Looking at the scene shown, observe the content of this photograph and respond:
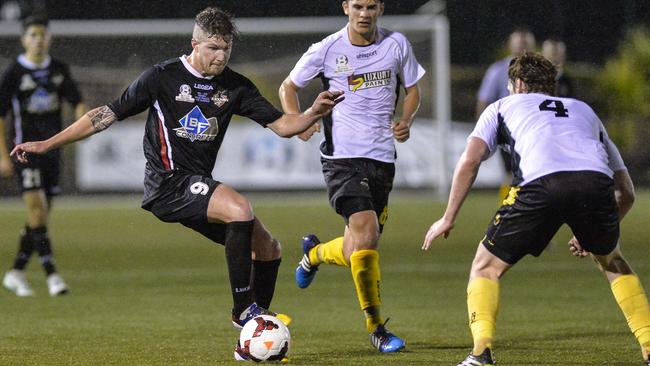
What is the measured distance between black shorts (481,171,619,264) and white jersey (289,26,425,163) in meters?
1.87

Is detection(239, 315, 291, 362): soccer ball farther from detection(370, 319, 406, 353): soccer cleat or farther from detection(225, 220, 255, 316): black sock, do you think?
detection(370, 319, 406, 353): soccer cleat

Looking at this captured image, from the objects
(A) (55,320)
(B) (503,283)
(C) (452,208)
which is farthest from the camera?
(B) (503,283)

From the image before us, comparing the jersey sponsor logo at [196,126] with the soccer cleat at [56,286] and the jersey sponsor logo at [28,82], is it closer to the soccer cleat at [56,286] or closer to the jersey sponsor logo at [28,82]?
the soccer cleat at [56,286]

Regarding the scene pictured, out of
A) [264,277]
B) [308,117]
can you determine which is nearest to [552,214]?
[308,117]

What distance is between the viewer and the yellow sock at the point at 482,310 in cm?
595

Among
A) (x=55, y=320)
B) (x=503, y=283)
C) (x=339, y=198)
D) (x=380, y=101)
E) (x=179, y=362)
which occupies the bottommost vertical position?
(x=503, y=283)

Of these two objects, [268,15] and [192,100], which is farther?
[268,15]

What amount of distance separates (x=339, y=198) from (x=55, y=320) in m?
2.58

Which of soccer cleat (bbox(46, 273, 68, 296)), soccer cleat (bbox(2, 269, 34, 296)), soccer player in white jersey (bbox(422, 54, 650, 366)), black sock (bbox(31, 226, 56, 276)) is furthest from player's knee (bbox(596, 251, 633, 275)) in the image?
soccer cleat (bbox(2, 269, 34, 296))

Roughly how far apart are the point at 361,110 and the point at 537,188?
83.3 inches

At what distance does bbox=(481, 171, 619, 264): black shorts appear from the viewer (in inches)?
233

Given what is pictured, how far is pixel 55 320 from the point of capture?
8930 mm

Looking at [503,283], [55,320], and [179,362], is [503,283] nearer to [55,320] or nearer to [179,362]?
[55,320]

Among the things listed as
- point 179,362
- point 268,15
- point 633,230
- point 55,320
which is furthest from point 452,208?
point 268,15
